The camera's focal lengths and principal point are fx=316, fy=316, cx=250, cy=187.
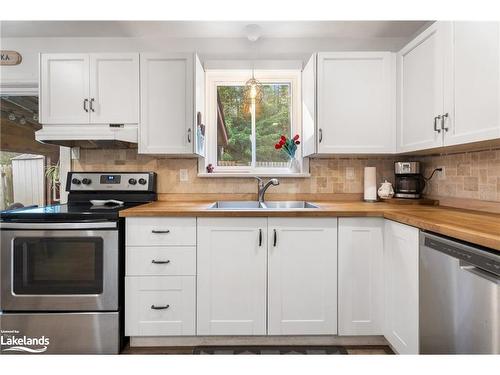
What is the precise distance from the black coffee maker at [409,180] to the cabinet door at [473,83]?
652 millimetres

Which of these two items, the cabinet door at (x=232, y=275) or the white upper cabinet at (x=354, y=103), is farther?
the white upper cabinet at (x=354, y=103)

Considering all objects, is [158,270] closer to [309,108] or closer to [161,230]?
[161,230]

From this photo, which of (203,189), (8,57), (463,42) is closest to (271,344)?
(203,189)

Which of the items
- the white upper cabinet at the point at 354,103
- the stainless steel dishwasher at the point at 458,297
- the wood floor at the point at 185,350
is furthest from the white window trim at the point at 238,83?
the stainless steel dishwasher at the point at 458,297

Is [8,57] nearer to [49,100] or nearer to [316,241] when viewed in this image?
[49,100]

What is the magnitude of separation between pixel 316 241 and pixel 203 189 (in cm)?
114

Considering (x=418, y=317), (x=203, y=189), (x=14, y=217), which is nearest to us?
(x=418, y=317)

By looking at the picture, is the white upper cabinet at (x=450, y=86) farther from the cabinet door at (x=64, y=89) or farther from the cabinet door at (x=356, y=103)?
the cabinet door at (x=64, y=89)

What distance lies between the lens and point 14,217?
188 cm

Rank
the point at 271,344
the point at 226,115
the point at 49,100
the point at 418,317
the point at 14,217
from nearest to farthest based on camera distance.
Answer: the point at 418,317 → the point at 14,217 → the point at 271,344 → the point at 49,100 → the point at 226,115

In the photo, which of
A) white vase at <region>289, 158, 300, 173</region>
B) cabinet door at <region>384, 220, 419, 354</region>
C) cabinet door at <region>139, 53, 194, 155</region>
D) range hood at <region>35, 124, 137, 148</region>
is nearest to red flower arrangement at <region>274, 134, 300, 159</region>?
white vase at <region>289, 158, 300, 173</region>

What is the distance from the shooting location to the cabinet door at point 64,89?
7.72 feet

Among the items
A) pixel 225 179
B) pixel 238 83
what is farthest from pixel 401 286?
pixel 238 83

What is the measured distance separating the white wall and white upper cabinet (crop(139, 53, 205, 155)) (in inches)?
17.7
